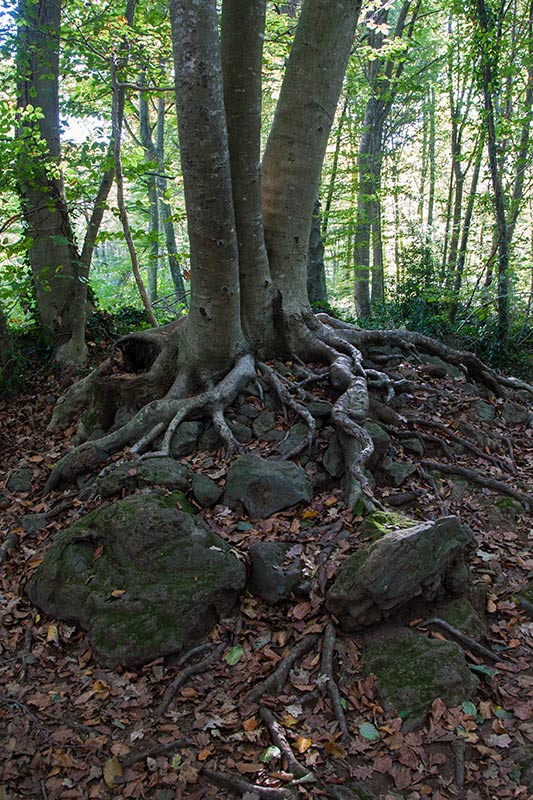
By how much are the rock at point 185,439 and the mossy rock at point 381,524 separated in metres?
2.07

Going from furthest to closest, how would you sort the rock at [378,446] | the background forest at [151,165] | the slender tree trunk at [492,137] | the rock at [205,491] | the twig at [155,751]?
the slender tree trunk at [492,137] < the background forest at [151,165] < the rock at [378,446] < the rock at [205,491] < the twig at [155,751]

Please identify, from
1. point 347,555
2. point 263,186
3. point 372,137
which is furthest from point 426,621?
point 372,137

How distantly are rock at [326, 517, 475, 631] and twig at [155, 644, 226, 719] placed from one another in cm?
84

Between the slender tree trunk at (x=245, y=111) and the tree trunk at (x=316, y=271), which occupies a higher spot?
the slender tree trunk at (x=245, y=111)

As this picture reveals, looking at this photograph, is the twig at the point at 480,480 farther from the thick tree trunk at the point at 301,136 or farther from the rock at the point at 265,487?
the thick tree trunk at the point at 301,136

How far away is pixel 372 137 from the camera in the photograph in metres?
15.8

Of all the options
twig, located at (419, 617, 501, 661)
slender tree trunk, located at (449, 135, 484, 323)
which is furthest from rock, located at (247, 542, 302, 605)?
slender tree trunk, located at (449, 135, 484, 323)

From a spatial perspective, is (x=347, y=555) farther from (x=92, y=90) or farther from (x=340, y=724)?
(x=92, y=90)

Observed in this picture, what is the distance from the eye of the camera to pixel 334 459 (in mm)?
5215

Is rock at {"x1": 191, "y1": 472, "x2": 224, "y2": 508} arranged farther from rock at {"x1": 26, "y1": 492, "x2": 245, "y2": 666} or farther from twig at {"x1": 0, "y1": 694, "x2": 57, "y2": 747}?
twig at {"x1": 0, "y1": 694, "x2": 57, "y2": 747}

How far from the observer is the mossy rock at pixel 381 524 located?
162 inches

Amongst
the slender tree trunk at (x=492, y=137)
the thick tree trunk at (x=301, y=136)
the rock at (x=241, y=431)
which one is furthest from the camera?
the slender tree trunk at (x=492, y=137)

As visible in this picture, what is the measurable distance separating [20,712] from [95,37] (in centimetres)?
834

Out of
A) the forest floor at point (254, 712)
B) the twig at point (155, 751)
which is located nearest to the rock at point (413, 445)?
the forest floor at point (254, 712)
